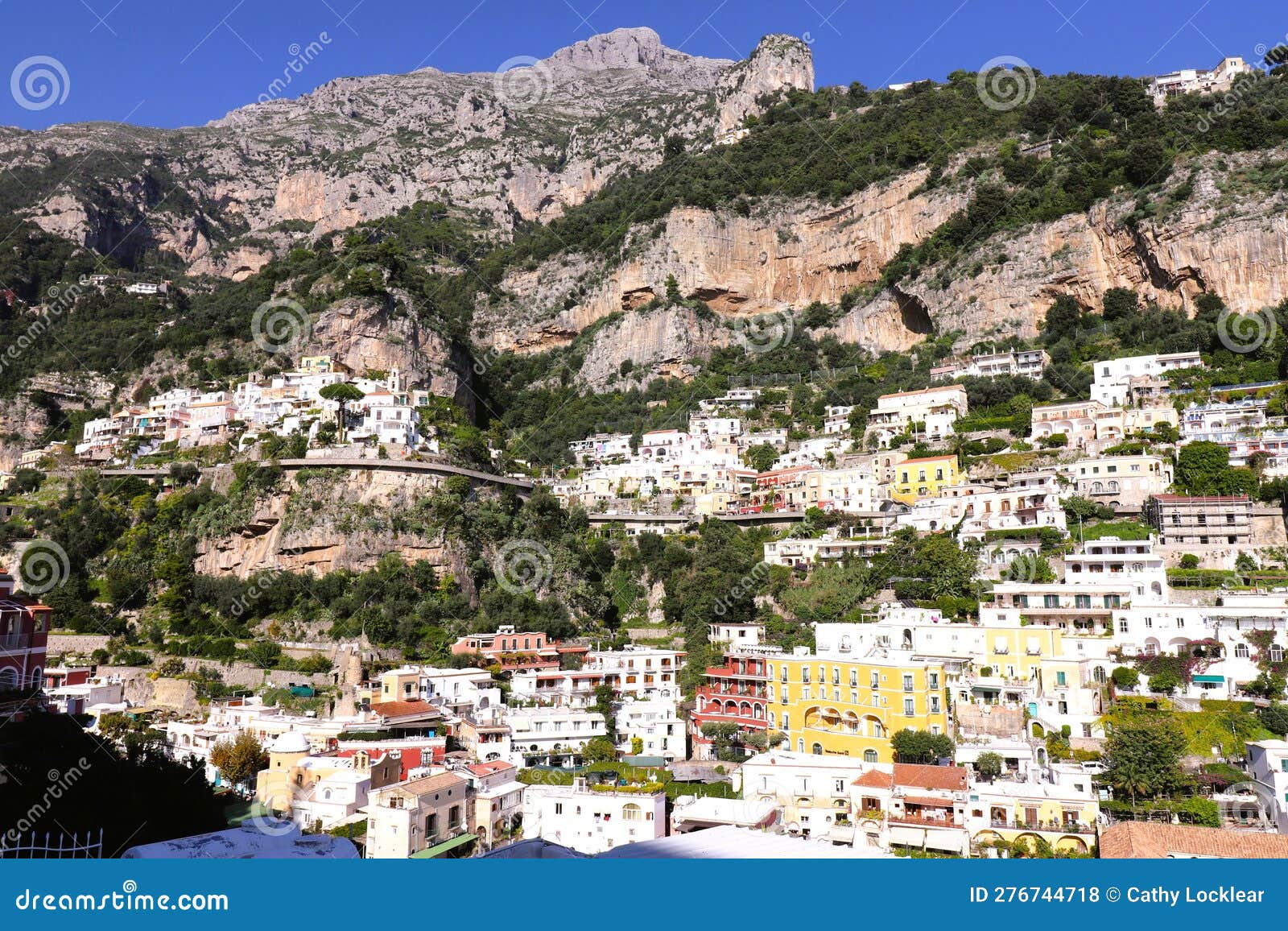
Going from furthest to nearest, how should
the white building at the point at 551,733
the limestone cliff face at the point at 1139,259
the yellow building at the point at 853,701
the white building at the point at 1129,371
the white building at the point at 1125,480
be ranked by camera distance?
1. the limestone cliff face at the point at 1139,259
2. the white building at the point at 1129,371
3. the white building at the point at 1125,480
4. the white building at the point at 551,733
5. the yellow building at the point at 853,701

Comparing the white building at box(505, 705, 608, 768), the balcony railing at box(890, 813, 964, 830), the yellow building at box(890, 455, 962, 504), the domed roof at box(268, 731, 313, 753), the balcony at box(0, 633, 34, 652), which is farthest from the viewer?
the yellow building at box(890, 455, 962, 504)

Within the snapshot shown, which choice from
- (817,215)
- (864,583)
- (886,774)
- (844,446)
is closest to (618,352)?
(817,215)

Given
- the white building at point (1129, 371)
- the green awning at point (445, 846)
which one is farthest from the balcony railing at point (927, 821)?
the white building at point (1129, 371)

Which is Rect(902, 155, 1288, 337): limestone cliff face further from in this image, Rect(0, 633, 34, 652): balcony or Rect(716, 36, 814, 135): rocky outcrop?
Rect(0, 633, 34, 652): balcony

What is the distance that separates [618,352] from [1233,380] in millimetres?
47564

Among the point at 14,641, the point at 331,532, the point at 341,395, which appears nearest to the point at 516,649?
the point at 331,532

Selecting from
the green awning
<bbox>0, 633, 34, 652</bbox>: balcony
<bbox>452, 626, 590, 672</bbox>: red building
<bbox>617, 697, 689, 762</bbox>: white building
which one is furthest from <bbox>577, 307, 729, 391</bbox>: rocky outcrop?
the green awning

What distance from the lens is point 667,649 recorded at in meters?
41.4

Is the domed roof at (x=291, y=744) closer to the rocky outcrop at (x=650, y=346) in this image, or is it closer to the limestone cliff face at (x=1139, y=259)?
the limestone cliff face at (x=1139, y=259)

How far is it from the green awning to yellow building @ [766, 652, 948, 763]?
12.9 meters

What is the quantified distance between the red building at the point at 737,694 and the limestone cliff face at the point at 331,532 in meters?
15.8

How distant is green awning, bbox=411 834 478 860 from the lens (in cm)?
2188

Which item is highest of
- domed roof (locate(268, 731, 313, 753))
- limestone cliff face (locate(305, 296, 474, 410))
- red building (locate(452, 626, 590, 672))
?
limestone cliff face (locate(305, 296, 474, 410))

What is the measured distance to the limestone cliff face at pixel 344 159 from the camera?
10869cm
